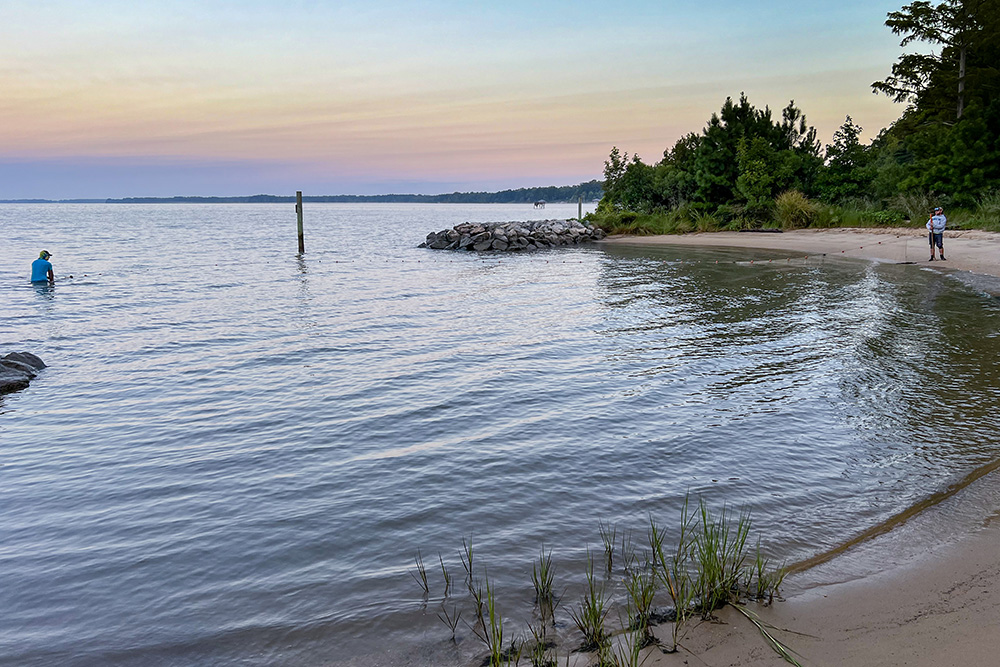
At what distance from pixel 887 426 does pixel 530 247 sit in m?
37.8

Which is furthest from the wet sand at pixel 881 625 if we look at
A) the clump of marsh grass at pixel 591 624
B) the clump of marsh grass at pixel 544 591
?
the clump of marsh grass at pixel 544 591

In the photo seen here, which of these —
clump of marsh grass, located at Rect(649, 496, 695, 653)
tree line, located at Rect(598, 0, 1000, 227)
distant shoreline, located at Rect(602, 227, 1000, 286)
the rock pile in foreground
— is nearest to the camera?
clump of marsh grass, located at Rect(649, 496, 695, 653)

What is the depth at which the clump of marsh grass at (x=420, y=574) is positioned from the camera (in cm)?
509

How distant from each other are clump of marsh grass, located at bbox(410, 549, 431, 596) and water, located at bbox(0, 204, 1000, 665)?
0.08 metres

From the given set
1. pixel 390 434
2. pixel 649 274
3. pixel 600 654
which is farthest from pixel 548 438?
pixel 649 274

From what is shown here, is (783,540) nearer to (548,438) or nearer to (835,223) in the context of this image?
(548,438)

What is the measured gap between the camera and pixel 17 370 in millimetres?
12094

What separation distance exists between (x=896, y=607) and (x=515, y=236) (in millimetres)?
42461

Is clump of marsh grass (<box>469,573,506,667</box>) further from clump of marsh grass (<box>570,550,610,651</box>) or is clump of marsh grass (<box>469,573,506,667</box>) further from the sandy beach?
the sandy beach

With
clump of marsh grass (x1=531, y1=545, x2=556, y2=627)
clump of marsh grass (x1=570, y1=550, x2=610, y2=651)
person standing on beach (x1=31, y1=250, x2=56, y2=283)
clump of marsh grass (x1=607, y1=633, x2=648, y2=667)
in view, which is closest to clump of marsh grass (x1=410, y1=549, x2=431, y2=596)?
clump of marsh grass (x1=531, y1=545, x2=556, y2=627)

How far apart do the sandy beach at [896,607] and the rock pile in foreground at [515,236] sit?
130 feet

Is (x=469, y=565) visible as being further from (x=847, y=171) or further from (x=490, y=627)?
(x=847, y=171)

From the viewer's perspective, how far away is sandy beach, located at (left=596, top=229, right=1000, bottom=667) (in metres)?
3.82

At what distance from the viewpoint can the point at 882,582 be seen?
474 cm
